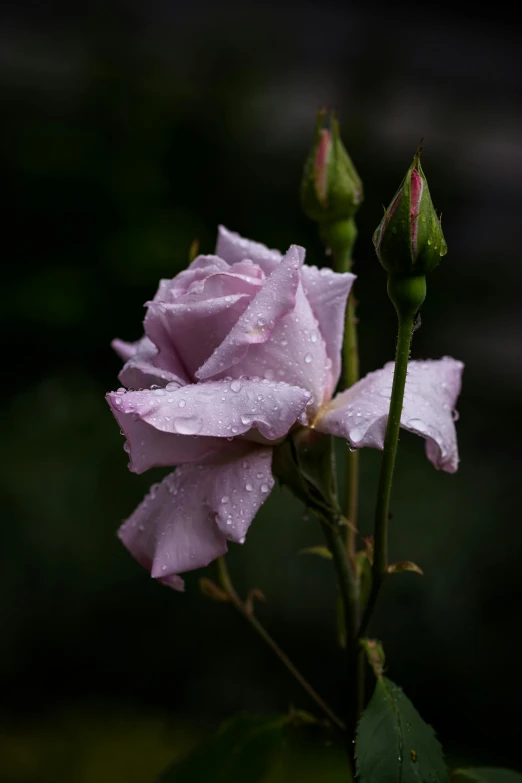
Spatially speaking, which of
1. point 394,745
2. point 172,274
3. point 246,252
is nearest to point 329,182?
point 246,252

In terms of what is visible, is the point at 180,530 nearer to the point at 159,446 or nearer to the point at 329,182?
the point at 159,446

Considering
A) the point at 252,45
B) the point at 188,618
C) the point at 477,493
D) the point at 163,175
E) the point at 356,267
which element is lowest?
the point at 188,618

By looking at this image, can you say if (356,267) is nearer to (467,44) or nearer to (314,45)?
(314,45)

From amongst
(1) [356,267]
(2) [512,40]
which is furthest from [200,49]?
(2) [512,40]

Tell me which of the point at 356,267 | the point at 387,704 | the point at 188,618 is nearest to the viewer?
the point at 387,704

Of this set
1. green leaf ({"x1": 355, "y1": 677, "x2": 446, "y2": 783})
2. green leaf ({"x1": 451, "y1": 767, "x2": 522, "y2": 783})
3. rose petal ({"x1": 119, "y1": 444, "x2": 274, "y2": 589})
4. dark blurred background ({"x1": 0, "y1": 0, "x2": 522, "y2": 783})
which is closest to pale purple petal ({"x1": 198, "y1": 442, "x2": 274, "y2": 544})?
rose petal ({"x1": 119, "y1": 444, "x2": 274, "y2": 589})

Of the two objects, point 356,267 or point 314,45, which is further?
point 314,45

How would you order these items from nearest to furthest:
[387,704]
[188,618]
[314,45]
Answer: [387,704] → [188,618] → [314,45]

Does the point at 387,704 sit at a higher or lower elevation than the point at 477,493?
higher
